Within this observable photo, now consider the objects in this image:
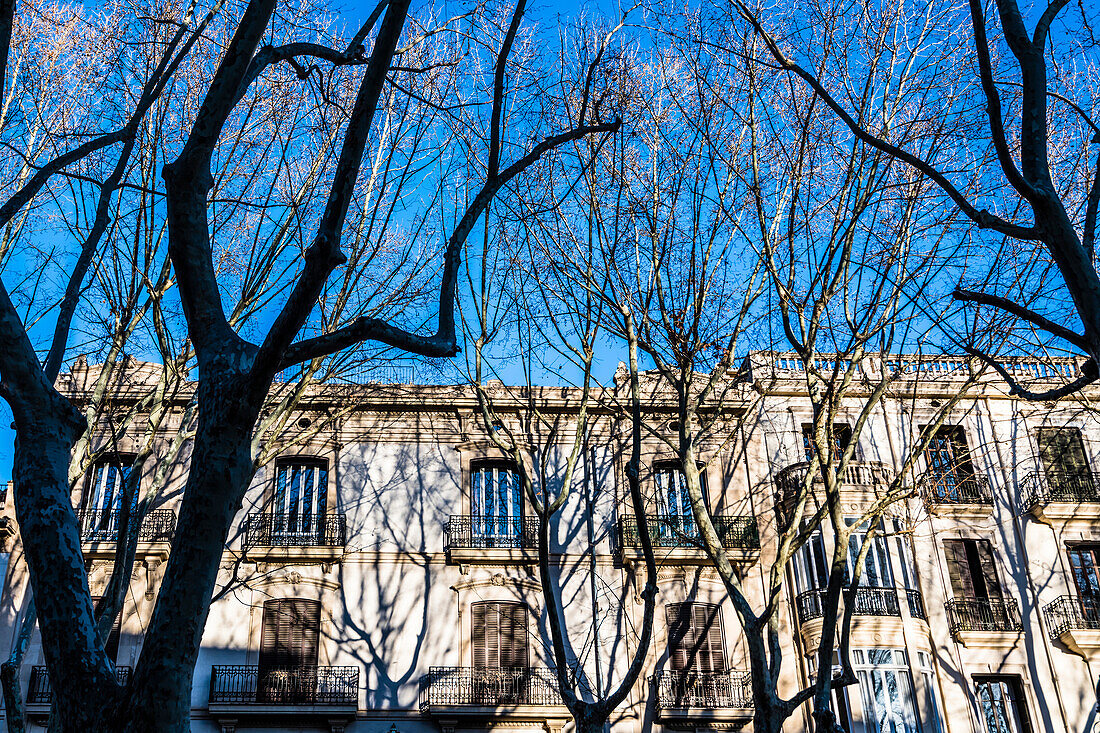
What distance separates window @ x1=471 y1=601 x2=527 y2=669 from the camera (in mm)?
19547

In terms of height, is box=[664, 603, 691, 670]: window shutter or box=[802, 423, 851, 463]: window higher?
box=[802, 423, 851, 463]: window

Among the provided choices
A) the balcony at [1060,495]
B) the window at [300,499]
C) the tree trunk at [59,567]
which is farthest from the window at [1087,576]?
the tree trunk at [59,567]

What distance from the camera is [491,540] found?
20.4m

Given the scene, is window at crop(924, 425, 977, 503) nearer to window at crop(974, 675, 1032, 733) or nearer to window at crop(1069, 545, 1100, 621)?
window at crop(1069, 545, 1100, 621)

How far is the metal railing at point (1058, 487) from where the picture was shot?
21359 millimetres

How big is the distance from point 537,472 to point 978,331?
11814 mm

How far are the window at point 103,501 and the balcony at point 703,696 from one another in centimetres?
1159

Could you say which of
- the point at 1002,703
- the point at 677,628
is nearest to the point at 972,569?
the point at 1002,703

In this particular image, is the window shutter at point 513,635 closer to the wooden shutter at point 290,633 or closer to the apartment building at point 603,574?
the apartment building at point 603,574

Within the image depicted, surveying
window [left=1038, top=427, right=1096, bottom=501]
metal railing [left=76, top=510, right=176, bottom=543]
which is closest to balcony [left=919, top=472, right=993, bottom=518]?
window [left=1038, top=427, right=1096, bottom=501]

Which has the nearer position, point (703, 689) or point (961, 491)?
point (703, 689)

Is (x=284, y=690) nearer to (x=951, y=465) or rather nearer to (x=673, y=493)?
(x=673, y=493)

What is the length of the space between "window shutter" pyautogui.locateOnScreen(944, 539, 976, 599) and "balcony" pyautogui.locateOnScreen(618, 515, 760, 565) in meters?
4.29

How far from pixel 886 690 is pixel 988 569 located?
13.2 feet
